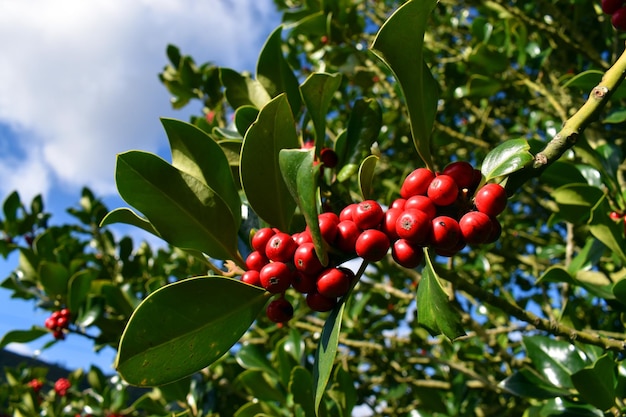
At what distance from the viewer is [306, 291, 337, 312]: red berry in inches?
38.2

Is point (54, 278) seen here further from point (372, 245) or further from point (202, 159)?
point (372, 245)

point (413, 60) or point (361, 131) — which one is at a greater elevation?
point (361, 131)

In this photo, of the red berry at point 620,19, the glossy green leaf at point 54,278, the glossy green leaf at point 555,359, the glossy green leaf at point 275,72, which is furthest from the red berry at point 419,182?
the glossy green leaf at point 54,278

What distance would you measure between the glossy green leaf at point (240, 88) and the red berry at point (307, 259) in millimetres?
758

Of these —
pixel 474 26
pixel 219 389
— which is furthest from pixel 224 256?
pixel 474 26

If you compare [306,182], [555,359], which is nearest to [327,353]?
[306,182]

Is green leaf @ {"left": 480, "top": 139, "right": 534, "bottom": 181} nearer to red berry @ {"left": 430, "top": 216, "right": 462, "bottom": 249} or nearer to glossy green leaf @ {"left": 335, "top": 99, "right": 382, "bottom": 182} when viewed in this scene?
red berry @ {"left": 430, "top": 216, "right": 462, "bottom": 249}

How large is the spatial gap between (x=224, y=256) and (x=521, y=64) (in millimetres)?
2115

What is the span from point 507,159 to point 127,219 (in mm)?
822

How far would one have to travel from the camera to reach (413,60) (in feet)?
3.23

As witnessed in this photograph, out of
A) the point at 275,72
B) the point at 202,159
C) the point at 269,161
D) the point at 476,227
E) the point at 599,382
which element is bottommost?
the point at 599,382

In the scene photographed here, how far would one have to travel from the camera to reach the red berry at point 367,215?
0.93 m

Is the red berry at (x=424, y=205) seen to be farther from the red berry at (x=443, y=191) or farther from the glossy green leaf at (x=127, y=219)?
the glossy green leaf at (x=127, y=219)

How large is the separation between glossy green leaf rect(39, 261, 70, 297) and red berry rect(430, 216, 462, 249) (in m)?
2.08
